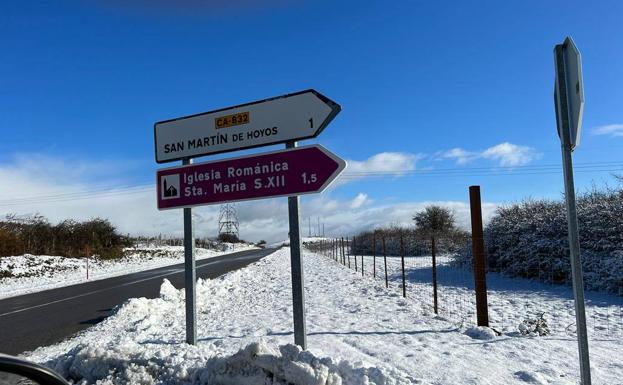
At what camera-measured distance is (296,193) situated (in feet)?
16.8

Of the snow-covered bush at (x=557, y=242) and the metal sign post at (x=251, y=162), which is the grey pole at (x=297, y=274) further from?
the snow-covered bush at (x=557, y=242)

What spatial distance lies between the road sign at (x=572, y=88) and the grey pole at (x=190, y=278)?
4.34 metres

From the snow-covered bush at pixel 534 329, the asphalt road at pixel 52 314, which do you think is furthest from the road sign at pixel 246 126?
the asphalt road at pixel 52 314

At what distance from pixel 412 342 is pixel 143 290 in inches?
513

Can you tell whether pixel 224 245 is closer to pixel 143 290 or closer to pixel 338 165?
pixel 143 290

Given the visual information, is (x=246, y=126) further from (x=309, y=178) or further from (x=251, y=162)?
(x=309, y=178)

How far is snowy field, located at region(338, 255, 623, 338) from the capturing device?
8492mm

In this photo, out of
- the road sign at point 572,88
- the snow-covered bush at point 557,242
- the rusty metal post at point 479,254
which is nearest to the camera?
the road sign at point 572,88

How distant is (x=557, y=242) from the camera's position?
15.9 metres

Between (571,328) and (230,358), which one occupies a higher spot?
(230,358)

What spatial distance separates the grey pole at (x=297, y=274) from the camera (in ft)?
16.6

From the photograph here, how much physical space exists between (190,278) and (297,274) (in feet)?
5.95

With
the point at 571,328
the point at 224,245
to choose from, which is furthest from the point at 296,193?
the point at 224,245

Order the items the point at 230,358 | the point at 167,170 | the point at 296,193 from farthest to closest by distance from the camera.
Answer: the point at 167,170 → the point at 296,193 → the point at 230,358
